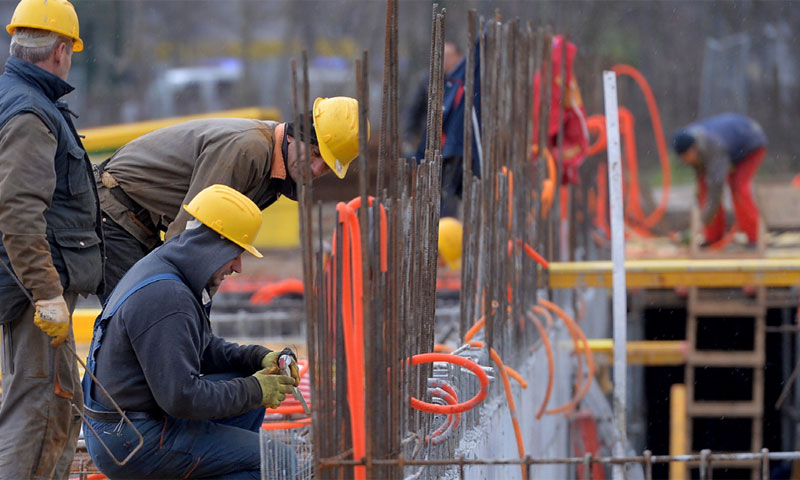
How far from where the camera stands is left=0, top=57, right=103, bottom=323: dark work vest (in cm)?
407

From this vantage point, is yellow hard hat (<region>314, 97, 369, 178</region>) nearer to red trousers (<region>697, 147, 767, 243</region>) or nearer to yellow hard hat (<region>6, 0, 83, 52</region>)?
yellow hard hat (<region>6, 0, 83, 52</region>)

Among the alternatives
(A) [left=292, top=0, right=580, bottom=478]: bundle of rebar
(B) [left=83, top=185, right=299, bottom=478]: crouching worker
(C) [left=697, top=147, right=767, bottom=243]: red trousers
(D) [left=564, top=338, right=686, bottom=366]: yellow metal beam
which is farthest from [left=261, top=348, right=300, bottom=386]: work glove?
(C) [left=697, top=147, right=767, bottom=243]: red trousers

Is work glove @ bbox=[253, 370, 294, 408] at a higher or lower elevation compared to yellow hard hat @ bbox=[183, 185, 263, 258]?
lower

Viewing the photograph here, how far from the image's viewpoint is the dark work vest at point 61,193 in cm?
407

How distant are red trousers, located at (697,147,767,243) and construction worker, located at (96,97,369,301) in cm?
837

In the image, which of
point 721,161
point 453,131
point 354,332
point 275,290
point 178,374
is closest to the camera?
point 354,332

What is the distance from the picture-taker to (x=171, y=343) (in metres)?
3.55

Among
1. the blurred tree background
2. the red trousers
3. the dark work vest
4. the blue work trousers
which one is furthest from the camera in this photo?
the blurred tree background

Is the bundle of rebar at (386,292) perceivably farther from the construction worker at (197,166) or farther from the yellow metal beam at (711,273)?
the yellow metal beam at (711,273)

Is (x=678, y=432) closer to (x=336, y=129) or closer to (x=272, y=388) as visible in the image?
(x=336, y=129)

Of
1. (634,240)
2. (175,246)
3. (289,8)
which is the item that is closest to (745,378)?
(634,240)

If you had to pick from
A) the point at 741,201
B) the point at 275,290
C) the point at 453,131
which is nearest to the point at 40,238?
the point at 453,131

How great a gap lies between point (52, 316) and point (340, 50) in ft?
70.7

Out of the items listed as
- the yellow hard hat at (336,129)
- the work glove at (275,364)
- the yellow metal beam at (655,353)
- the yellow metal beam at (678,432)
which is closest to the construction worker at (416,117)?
the yellow metal beam at (655,353)
